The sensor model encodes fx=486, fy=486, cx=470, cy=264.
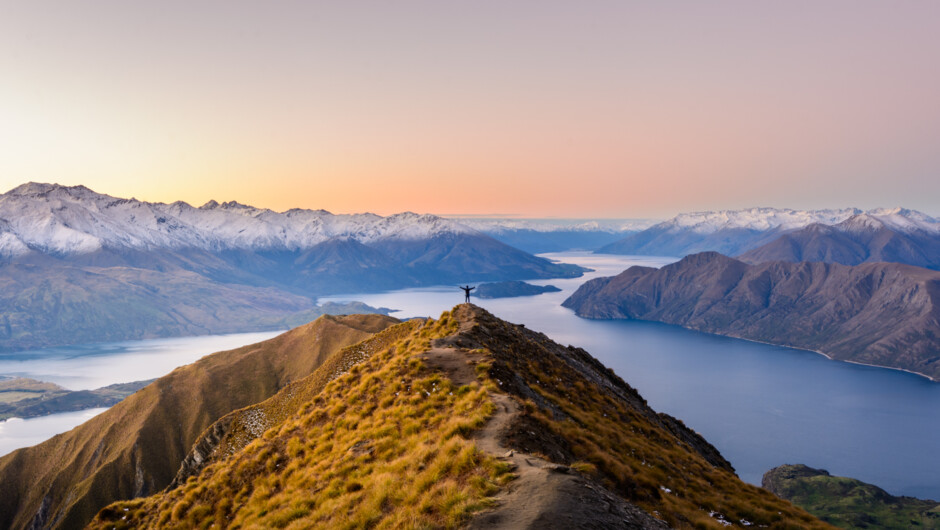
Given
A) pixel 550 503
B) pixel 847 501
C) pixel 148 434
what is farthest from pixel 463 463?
pixel 847 501

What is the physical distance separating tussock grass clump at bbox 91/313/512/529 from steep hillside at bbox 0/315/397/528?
104 meters

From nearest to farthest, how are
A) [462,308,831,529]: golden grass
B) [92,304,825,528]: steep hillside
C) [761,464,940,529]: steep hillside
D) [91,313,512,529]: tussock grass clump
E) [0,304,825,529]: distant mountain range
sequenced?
[92,304,825,528]: steep hillside < [0,304,825,529]: distant mountain range < [91,313,512,529]: tussock grass clump < [462,308,831,529]: golden grass < [761,464,940,529]: steep hillside

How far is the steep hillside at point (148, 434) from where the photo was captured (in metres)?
119

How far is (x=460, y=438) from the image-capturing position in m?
18.1

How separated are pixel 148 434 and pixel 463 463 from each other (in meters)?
147

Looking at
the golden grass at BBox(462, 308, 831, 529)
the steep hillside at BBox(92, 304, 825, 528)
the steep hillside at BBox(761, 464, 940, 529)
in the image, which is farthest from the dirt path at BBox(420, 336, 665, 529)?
the steep hillside at BBox(761, 464, 940, 529)

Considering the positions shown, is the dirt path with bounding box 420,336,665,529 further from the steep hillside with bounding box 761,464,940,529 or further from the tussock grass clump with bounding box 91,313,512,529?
the steep hillside with bounding box 761,464,940,529

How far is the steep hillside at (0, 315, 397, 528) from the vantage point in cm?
11912

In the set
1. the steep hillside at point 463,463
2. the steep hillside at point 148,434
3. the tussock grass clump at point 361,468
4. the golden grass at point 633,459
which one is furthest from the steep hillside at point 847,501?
the tussock grass clump at point 361,468

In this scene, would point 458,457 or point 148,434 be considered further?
point 148,434

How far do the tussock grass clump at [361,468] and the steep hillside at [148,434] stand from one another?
4106 inches

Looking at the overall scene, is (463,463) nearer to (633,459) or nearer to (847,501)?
(633,459)

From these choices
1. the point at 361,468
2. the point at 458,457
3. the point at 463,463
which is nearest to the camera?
the point at 463,463

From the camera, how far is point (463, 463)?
16.1 meters
